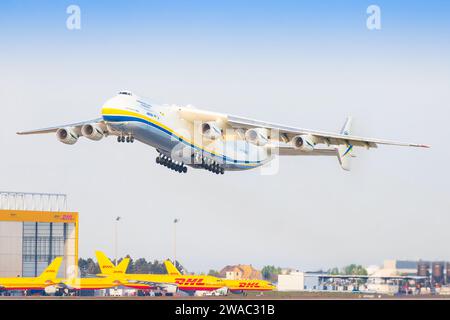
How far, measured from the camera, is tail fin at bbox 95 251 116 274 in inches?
2564

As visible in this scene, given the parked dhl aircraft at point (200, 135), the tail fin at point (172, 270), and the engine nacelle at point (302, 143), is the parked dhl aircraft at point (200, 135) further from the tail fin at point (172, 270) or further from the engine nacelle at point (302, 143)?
the tail fin at point (172, 270)

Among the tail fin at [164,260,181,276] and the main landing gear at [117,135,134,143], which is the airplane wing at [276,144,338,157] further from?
the tail fin at [164,260,181,276]

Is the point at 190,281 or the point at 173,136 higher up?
the point at 173,136

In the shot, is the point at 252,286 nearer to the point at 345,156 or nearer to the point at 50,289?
the point at 50,289

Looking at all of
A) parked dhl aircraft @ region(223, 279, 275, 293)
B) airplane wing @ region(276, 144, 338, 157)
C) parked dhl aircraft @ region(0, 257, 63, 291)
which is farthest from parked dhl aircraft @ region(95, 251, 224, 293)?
airplane wing @ region(276, 144, 338, 157)

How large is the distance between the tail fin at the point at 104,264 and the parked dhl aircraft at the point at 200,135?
17704mm

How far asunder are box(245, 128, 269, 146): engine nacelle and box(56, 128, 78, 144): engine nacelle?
A: 788cm

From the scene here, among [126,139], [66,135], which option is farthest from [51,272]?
[126,139]

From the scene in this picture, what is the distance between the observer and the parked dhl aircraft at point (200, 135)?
42062 mm

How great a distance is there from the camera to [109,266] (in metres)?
65.5

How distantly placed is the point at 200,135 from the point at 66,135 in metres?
6.03

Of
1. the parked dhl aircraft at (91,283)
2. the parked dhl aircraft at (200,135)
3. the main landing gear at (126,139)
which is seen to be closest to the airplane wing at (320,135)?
the parked dhl aircraft at (200,135)
